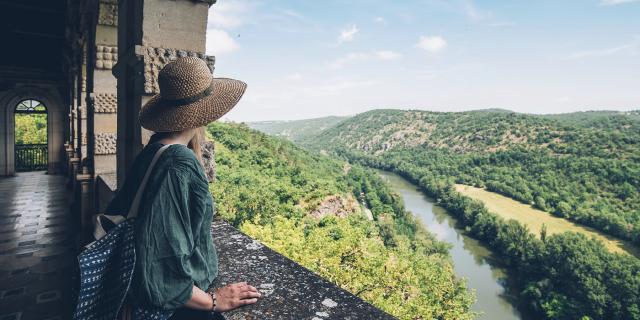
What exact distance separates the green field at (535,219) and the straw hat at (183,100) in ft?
166

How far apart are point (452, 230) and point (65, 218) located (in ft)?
179

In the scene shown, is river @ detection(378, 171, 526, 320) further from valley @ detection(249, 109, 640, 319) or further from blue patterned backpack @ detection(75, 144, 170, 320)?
blue patterned backpack @ detection(75, 144, 170, 320)

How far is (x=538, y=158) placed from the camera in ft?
236

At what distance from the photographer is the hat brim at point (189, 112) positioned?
1500mm

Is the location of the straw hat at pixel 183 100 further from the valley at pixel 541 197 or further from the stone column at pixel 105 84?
the valley at pixel 541 197


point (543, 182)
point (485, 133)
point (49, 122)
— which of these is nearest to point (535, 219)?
point (543, 182)

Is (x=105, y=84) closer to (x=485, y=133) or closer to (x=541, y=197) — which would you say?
(x=541, y=197)

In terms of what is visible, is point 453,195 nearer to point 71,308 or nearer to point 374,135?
point 71,308

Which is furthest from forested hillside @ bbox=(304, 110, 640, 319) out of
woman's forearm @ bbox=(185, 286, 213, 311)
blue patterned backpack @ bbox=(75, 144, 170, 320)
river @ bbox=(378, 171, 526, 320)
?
blue patterned backpack @ bbox=(75, 144, 170, 320)

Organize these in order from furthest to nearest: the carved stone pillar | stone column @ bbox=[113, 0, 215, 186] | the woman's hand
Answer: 1. the carved stone pillar
2. stone column @ bbox=[113, 0, 215, 186]
3. the woman's hand

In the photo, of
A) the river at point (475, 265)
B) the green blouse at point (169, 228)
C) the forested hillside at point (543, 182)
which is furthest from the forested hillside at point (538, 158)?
the green blouse at point (169, 228)

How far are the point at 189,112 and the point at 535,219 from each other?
2354 inches

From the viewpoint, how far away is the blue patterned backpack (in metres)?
1.25

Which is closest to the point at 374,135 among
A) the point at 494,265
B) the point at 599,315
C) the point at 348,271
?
the point at 494,265
